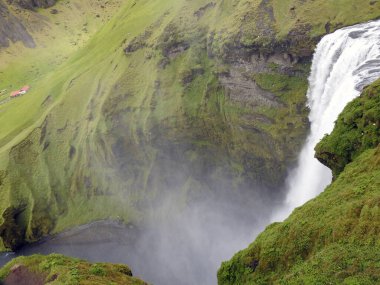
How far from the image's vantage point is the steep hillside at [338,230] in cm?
2453

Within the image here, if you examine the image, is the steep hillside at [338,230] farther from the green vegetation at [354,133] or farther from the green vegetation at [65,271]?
the green vegetation at [65,271]

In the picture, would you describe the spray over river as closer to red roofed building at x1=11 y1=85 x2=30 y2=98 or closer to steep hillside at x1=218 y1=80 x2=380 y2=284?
steep hillside at x1=218 y1=80 x2=380 y2=284

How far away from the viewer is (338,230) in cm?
2705

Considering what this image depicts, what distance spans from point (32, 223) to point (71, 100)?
33.3m

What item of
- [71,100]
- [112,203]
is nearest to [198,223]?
[112,203]

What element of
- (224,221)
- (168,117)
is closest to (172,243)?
(224,221)

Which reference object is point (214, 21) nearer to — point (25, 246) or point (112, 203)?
point (112, 203)

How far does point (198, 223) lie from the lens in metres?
86.1

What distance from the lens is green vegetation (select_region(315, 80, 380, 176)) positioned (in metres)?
35.9

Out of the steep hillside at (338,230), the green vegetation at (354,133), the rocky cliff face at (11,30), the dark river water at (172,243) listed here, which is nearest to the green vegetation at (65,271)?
the steep hillside at (338,230)

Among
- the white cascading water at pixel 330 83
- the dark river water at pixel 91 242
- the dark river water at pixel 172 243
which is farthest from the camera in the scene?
the dark river water at pixel 91 242

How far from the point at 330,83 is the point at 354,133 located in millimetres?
21302

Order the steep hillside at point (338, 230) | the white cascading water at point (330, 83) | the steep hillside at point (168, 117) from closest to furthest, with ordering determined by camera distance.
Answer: the steep hillside at point (338, 230) < the white cascading water at point (330, 83) < the steep hillside at point (168, 117)

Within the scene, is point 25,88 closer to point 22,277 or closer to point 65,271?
point 22,277
